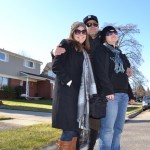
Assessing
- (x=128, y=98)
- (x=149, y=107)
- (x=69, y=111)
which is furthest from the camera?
(x=149, y=107)

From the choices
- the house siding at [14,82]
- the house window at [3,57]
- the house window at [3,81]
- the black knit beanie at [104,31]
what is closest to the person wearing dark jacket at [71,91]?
the black knit beanie at [104,31]

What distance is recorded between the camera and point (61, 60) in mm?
4680

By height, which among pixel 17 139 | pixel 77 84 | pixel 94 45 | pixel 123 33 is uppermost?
pixel 123 33

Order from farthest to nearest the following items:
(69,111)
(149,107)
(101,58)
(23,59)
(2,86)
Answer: (23,59) < (2,86) < (149,107) < (101,58) < (69,111)

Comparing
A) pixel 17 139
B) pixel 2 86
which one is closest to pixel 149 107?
pixel 2 86

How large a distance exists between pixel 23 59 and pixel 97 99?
39.4m

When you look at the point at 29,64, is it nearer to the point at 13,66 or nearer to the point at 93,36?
the point at 13,66

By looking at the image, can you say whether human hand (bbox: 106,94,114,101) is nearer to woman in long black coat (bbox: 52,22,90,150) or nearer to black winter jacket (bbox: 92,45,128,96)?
black winter jacket (bbox: 92,45,128,96)

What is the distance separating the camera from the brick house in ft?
128

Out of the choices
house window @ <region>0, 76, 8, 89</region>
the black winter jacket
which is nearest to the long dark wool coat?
the black winter jacket

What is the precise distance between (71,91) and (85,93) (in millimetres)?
184

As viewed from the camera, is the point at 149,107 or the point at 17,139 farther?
the point at 149,107

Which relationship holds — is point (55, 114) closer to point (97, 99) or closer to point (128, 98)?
point (97, 99)

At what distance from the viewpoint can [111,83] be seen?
527cm
